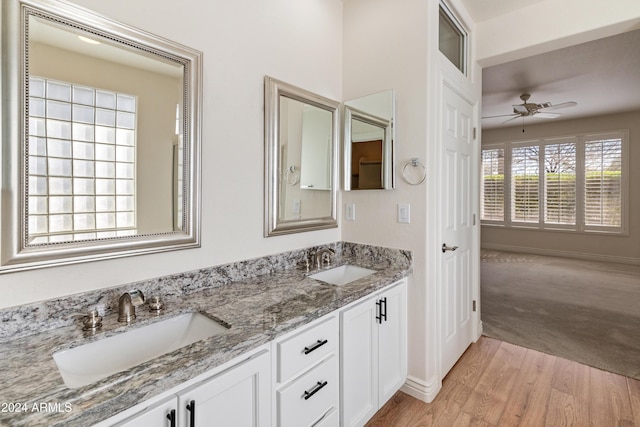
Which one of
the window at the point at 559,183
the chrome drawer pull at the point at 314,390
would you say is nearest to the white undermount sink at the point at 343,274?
the chrome drawer pull at the point at 314,390

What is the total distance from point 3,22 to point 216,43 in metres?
0.79

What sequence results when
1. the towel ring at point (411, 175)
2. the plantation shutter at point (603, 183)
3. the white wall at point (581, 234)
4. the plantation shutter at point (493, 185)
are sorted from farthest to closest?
the plantation shutter at point (493, 185)
the plantation shutter at point (603, 183)
the white wall at point (581, 234)
the towel ring at point (411, 175)

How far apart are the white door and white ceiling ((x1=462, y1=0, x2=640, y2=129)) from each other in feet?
2.96

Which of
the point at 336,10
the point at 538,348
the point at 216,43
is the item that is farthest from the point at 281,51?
the point at 538,348

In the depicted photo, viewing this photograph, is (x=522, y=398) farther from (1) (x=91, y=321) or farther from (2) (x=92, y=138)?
(2) (x=92, y=138)

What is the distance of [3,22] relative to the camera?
38.9 inches

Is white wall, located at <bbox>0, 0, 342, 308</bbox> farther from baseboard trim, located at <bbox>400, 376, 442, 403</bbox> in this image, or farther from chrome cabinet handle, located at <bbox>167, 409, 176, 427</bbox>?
baseboard trim, located at <bbox>400, 376, 442, 403</bbox>

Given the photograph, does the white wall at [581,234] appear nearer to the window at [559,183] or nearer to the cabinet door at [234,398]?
the window at [559,183]

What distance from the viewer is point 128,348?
44.2 inches

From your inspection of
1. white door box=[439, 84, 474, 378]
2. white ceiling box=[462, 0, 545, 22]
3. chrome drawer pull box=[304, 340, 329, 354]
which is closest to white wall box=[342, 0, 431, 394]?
white door box=[439, 84, 474, 378]

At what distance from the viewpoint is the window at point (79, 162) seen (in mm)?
1062

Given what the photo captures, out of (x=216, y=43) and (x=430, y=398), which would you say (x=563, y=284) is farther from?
(x=216, y=43)

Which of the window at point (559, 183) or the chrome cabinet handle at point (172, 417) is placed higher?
the window at point (559, 183)

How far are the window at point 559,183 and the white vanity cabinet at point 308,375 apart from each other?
6.72m
